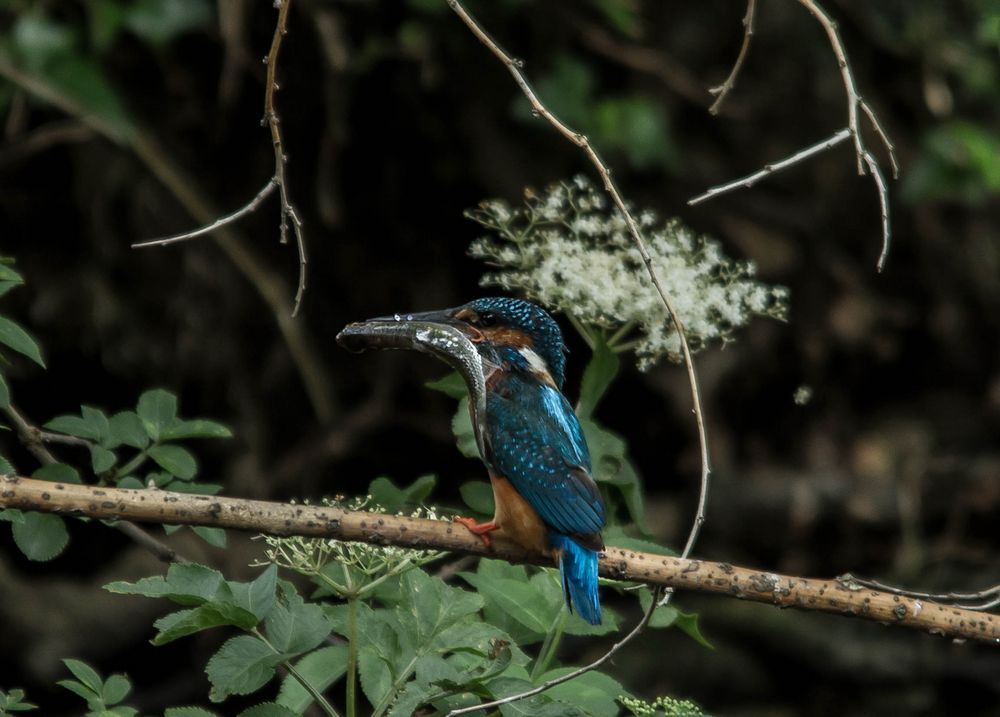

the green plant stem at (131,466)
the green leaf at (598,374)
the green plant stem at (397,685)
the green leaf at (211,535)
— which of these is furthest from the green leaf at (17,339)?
the green leaf at (598,374)

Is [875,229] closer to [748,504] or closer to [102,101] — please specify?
[748,504]

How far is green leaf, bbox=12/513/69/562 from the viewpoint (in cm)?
197

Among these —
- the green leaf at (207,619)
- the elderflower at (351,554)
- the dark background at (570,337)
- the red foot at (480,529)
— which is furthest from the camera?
the dark background at (570,337)

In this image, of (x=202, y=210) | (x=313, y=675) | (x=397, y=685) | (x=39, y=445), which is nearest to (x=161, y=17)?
(x=202, y=210)

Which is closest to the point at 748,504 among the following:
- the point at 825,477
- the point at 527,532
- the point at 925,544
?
the point at 825,477

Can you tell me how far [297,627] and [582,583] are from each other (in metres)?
0.50

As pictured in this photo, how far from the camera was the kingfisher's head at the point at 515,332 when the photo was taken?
8.68 feet

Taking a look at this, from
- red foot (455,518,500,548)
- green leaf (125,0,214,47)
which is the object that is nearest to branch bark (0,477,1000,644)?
red foot (455,518,500,548)

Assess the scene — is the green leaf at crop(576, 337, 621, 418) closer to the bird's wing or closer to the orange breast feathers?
the bird's wing

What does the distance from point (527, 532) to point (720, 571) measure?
0.39m

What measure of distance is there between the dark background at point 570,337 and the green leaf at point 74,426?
203 cm

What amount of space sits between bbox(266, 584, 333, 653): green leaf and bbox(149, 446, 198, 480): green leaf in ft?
1.04

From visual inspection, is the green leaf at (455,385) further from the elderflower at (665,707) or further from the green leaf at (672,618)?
the elderflower at (665,707)

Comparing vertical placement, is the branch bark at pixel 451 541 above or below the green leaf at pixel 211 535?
above
